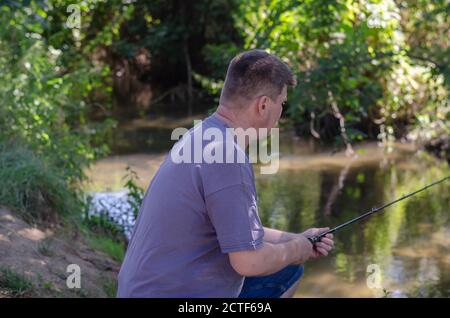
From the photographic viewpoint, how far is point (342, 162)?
33.3 feet

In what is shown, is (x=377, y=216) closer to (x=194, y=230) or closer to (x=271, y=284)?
(x=271, y=284)

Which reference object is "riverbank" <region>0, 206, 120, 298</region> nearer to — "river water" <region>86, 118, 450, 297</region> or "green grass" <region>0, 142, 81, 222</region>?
"green grass" <region>0, 142, 81, 222</region>

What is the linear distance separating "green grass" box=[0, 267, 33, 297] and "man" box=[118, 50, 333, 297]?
4.83 ft

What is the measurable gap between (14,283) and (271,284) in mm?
1411

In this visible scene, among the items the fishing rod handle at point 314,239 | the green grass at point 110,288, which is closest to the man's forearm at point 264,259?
the fishing rod handle at point 314,239

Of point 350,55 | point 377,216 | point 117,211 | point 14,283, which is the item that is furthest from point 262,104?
point 377,216

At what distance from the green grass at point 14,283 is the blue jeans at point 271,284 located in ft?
4.25

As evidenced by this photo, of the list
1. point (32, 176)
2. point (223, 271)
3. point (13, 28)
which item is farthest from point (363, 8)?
point (223, 271)

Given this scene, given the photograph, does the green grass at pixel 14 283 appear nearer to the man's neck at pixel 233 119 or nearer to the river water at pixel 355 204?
the man's neck at pixel 233 119

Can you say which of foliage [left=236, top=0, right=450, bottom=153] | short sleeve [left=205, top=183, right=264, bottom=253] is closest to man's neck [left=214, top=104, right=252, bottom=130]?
short sleeve [left=205, top=183, right=264, bottom=253]

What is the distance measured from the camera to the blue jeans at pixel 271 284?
346 centimetres

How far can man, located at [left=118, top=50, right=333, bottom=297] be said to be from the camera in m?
2.64

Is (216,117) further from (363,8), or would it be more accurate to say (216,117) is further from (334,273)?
(363,8)

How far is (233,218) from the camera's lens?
8.62ft
